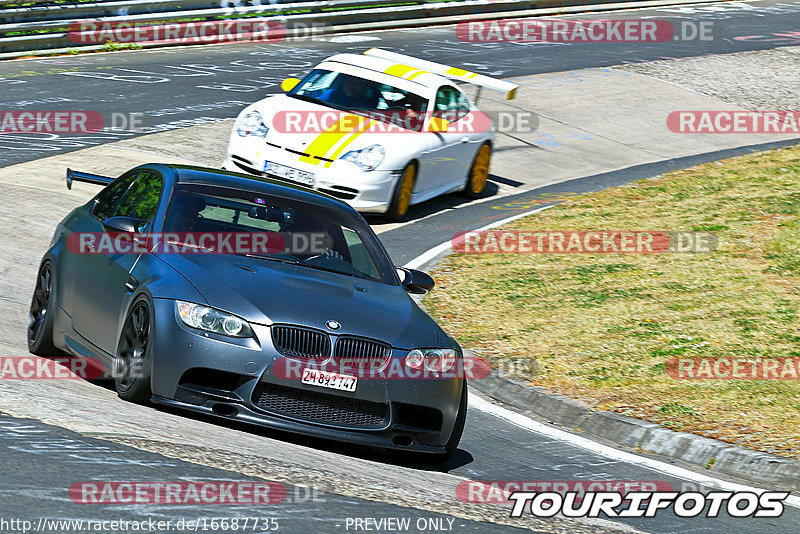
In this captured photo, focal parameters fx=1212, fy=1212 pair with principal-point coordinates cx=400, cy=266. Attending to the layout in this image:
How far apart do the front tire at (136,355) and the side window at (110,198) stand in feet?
4.61

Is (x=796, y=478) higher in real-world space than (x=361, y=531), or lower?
lower

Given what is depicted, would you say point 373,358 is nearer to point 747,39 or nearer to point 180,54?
point 180,54

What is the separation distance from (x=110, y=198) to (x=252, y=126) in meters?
6.36

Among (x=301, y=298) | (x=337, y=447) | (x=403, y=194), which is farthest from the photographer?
(x=403, y=194)

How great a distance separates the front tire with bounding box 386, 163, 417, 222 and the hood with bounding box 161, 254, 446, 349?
724cm

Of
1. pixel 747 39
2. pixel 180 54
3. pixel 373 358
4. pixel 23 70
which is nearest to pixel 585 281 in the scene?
pixel 373 358

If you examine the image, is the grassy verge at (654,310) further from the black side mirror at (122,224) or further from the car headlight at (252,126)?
the black side mirror at (122,224)

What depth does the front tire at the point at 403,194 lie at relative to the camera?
1455 centimetres

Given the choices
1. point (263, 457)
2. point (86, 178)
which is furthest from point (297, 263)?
point (86, 178)

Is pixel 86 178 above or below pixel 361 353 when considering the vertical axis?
above

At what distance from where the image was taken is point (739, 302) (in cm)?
1131

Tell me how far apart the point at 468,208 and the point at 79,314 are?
949cm

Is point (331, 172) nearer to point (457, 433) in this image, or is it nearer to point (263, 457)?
point (457, 433)

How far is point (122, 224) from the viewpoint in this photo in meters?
7.14
